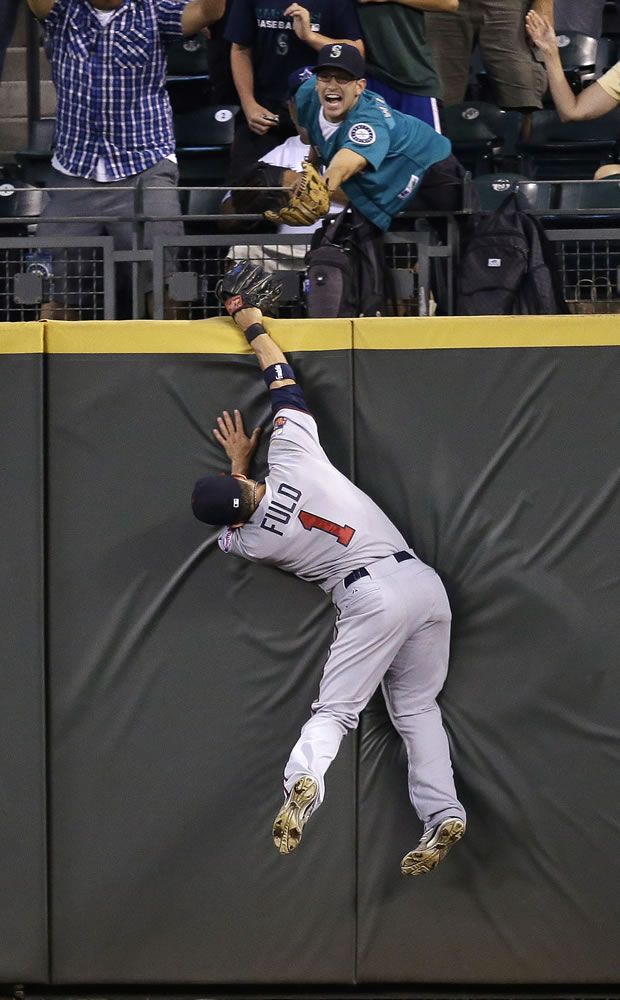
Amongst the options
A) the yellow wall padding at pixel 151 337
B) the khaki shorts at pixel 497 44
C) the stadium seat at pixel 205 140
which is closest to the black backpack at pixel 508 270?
the yellow wall padding at pixel 151 337

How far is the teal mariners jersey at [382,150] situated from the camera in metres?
5.92

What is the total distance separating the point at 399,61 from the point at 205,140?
201 centimetres

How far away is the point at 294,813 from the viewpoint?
17.2 feet

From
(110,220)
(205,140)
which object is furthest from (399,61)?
(205,140)

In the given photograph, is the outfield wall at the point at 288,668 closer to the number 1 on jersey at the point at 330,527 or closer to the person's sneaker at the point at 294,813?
the number 1 on jersey at the point at 330,527

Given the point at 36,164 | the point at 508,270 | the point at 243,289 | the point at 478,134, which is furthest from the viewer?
the point at 478,134

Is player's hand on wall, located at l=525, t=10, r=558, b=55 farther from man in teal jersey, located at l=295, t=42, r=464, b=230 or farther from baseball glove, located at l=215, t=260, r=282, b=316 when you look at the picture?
baseball glove, located at l=215, t=260, r=282, b=316

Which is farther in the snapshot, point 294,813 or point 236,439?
point 236,439

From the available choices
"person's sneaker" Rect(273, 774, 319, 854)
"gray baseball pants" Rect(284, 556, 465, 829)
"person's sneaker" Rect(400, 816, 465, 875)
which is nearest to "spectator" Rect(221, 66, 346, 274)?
"gray baseball pants" Rect(284, 556, 465, 829)

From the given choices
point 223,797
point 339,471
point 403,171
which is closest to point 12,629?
point 223,797

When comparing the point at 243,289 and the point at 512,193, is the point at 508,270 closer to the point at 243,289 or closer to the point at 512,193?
the point at 512,193

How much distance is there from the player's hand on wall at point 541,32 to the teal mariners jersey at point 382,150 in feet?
5.99

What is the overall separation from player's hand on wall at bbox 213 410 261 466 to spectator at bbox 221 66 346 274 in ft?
2.30

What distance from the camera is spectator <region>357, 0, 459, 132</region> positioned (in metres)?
6.89
